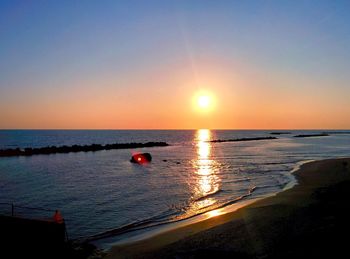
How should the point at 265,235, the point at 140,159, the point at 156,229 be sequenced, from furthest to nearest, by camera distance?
the point at 140,159 → the point at 156,229 → the point at 265,235

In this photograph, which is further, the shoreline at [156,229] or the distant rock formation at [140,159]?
the distant rock formation at [140,159]

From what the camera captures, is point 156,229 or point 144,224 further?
point 144,224

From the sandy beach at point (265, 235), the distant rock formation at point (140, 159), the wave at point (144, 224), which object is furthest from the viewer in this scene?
the distant rock formation at point (140, 159)

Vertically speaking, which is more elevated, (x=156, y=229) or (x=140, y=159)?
(x=140, y=159)

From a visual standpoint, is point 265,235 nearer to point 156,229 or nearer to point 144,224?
point 156,229

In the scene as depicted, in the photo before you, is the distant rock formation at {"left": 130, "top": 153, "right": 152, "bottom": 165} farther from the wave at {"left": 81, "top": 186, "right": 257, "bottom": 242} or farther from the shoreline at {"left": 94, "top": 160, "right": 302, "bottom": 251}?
the wave at {"left": 81, "top": 186, "right": 257, "bottom": 242}

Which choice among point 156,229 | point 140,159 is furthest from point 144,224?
point 140,159

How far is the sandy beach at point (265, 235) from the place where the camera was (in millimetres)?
11383

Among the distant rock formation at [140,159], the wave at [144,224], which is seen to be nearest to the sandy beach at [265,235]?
the wave at [144,224]

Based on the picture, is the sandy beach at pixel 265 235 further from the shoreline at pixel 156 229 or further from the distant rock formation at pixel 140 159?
the distant rock formation at pixel 140 159

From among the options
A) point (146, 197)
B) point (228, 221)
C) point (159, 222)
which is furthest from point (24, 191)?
point (228, 221)

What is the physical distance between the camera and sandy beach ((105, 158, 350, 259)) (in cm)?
1138

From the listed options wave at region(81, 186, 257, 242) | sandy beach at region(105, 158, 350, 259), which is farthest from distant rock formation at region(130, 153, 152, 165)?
sandy beach at region(105, 158, 350, 259)

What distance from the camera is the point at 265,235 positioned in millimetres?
14078
